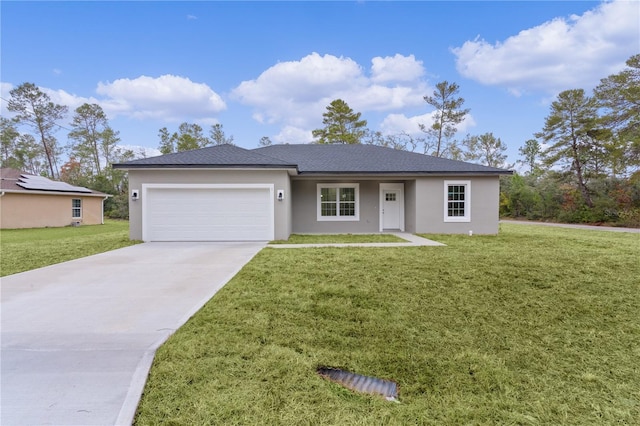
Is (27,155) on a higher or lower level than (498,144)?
lower

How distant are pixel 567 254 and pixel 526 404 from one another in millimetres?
7283

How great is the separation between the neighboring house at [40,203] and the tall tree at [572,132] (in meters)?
35.4

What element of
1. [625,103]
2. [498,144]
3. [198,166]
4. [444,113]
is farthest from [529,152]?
[198,166]

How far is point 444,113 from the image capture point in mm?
31203

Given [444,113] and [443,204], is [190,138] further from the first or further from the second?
[443,204]

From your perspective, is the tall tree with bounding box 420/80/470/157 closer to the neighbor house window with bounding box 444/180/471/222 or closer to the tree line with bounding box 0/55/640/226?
the tree line with bounding box 0/55/640/226

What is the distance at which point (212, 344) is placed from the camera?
3.06 meters

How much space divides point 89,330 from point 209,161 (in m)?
8.26

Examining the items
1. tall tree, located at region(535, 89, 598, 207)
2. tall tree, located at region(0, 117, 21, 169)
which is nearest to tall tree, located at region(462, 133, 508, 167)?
tall tree, located at region(535, 89, 598, 207)

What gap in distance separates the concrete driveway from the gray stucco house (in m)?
4.24

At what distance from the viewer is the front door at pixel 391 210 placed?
14511 mm

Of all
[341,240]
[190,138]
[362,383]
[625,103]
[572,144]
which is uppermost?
[190,138]

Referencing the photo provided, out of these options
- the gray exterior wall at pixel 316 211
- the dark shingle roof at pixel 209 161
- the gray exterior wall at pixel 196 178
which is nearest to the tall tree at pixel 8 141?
the gray exterior wall at pixel 196 178

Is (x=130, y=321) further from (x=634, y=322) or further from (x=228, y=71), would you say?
(x=228, y=71)
